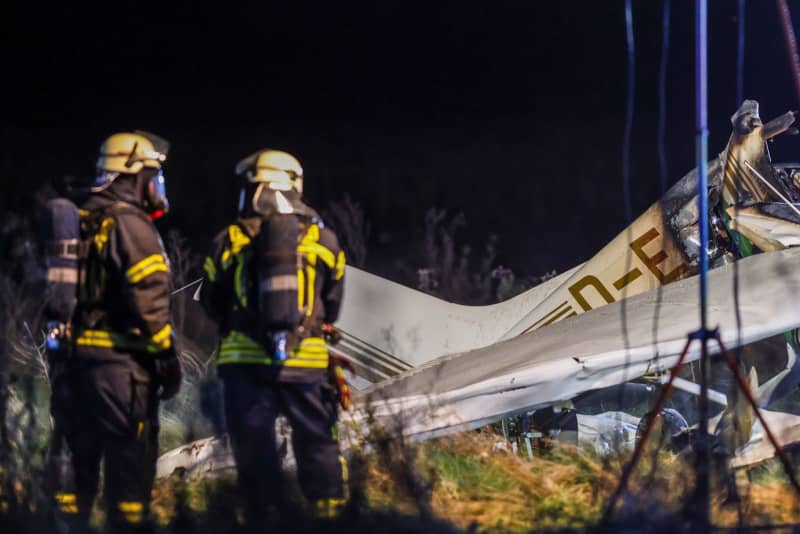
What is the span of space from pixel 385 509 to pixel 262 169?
166 centimetres

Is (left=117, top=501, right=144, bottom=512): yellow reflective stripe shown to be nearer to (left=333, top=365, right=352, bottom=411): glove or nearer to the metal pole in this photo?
(left=333, top=365, right=352, bottom=411): glove

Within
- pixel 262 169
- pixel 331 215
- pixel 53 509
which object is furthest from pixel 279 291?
pixel 331 215

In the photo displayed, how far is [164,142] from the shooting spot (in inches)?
221

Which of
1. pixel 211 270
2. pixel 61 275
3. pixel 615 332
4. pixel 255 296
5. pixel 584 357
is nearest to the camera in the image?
pixel 61 275

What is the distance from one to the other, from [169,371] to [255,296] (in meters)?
0.52

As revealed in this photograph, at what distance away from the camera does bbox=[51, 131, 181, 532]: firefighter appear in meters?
5.11

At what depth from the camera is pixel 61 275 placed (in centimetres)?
507

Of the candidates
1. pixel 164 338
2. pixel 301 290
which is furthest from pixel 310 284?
pixel 164 338

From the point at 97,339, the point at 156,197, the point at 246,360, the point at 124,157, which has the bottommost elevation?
the point at 246,360

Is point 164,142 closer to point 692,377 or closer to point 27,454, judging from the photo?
point 27,454

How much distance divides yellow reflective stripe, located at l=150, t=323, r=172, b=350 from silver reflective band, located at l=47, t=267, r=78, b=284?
1.39ft

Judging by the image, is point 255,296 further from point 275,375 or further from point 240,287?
point 275,375

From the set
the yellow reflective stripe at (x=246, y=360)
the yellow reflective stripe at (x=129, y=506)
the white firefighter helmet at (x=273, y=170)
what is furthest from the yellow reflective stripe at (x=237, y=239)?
the yellow reflective stripe at (x=129, y=506)

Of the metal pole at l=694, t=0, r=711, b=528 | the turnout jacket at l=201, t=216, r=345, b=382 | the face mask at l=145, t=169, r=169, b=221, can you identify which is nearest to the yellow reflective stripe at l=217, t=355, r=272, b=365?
the turnout jacket at l=201, t=216, r=345, b=382
